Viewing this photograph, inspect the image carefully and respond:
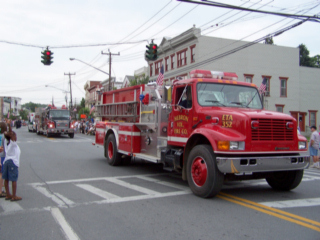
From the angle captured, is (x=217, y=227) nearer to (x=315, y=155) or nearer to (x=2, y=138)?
(x=2, y=138)

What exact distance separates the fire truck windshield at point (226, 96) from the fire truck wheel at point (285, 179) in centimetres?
173

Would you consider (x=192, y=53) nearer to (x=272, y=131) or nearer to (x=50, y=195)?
(x=272, y=131)

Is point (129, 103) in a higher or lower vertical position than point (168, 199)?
higher

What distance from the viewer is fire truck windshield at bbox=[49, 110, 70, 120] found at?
29.8 meters

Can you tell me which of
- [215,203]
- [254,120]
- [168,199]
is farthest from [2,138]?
[254,120]

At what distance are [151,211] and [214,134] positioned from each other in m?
2.01

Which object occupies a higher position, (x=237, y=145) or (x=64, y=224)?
(x=237, y=145)

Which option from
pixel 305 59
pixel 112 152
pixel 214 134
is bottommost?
pixel 112 152

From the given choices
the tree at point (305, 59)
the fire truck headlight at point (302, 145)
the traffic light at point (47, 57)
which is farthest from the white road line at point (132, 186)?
the tree at point (305, 59)

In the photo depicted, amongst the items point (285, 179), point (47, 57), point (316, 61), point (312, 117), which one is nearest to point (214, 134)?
point (285, 179)

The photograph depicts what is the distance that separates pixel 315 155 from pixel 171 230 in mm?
9826

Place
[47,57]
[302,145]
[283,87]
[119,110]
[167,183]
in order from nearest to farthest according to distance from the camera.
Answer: [302,145]
[167,183]
[119,110]
[47,57]
[283,87]

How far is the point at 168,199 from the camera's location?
6867 millimetres

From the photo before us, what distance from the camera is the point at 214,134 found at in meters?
6.59
